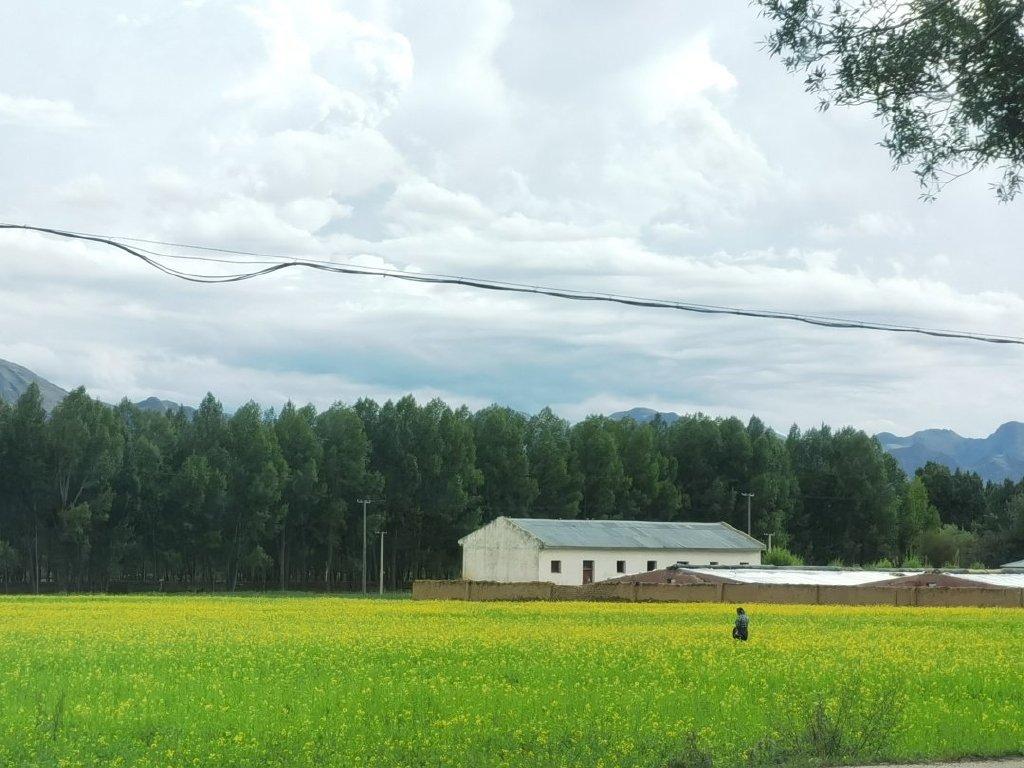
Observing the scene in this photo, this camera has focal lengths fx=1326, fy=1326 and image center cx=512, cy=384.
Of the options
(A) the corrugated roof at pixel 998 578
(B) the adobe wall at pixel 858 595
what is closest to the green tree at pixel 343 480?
(A) the corrugated roof at pixel 998 578

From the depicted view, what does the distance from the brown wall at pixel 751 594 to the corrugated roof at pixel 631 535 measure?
738 inches

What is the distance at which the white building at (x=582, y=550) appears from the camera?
9619 centimetres

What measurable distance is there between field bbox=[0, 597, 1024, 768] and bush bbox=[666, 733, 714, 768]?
286mm

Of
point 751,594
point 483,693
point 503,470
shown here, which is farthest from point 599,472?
point 483,693

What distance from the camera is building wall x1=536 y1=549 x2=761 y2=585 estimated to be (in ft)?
314

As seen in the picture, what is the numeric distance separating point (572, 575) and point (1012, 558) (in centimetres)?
5960

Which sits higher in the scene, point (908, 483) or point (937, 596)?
point (908, 483)

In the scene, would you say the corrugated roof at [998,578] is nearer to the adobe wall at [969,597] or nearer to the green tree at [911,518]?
the adobe wall at [969,597]

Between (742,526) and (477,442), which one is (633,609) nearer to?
(477,442)

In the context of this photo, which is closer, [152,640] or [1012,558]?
[152,640]

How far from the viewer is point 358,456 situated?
11644 cm

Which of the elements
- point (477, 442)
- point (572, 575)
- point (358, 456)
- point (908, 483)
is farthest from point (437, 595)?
point (908, 483)

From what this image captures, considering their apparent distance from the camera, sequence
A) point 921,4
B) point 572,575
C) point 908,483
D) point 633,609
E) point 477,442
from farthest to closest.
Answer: point 908,483
point 477,442
point 572,575
point 633,609
point 921,4

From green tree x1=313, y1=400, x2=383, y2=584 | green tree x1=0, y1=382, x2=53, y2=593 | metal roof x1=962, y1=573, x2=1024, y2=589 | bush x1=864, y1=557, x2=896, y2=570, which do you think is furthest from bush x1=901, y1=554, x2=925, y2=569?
green tree x1=0, y1=382, x2=53, y2=593
